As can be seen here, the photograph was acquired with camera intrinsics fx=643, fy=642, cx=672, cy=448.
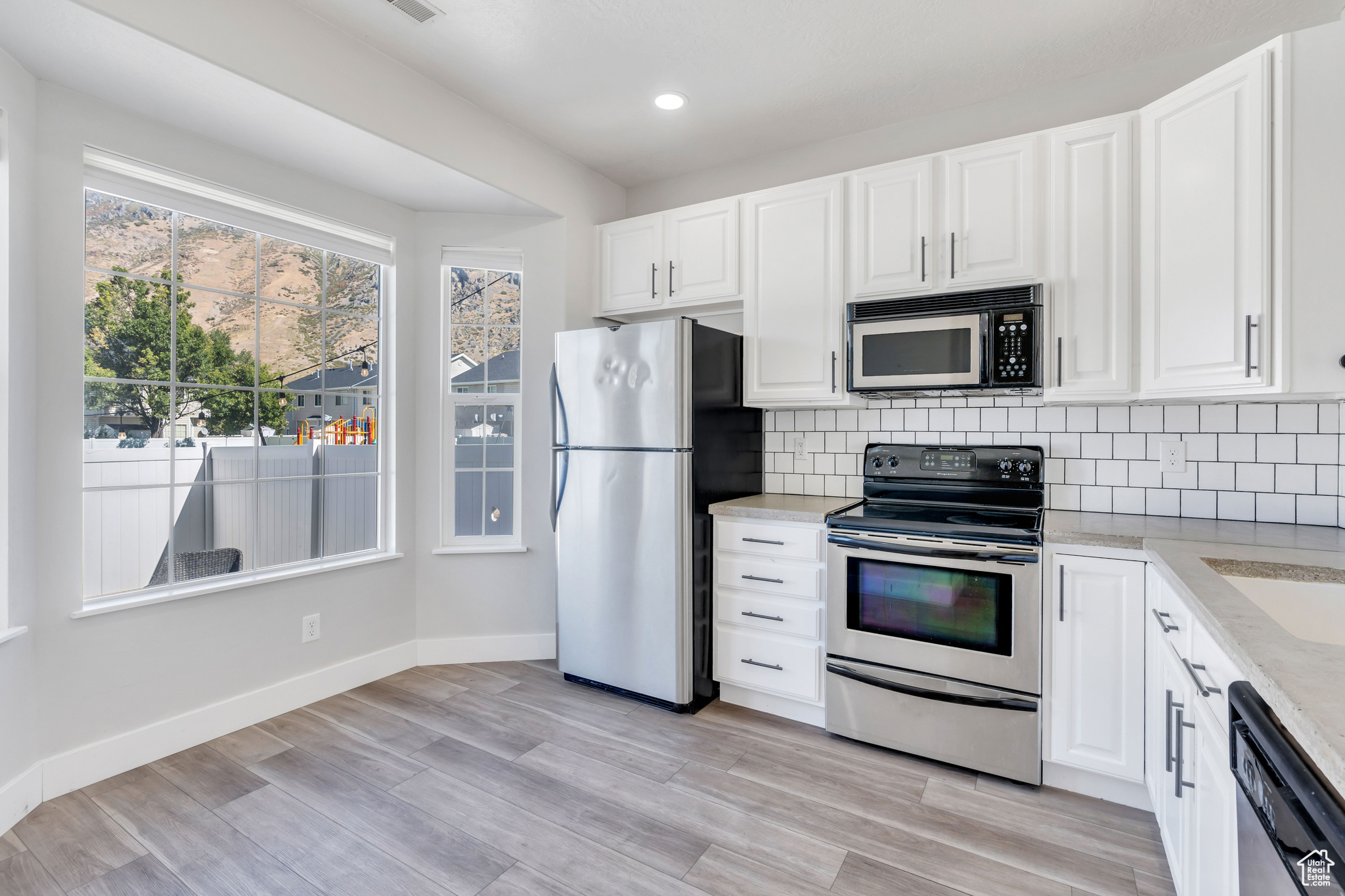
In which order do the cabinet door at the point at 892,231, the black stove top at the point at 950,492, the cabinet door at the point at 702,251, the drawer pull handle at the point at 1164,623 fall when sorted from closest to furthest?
the drawer pull handle at the point at 1164,623 → the black stove top at the point at 950,492 → the cabinet door at the point at 892,231 → the cabinet door at the point at 702,251

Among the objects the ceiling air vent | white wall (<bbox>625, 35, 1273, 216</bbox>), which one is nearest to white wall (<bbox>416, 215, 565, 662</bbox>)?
white wall (<bbox>625, 35, 1273, 216</bbox>)

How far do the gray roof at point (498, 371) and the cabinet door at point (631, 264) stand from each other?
1.83ft

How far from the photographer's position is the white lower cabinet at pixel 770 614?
8.52ft

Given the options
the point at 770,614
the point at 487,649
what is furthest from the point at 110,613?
the point at 770,614

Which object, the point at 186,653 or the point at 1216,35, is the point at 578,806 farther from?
the point at 1216,35

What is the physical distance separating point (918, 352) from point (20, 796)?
337 cm

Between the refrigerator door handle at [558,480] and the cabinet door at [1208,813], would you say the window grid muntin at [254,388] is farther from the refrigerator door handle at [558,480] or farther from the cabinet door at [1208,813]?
the cabinet door at [1208,813]

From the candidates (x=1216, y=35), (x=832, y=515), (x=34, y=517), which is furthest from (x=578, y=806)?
(x=1216, y=35)

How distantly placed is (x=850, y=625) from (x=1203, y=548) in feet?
3.69

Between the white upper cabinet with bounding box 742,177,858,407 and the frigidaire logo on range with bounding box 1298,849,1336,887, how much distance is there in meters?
2.17

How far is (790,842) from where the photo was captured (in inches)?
74.8

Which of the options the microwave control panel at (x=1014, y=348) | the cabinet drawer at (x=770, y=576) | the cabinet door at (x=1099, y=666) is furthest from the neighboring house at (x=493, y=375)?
the cabinet door at (x=1099, y=666)

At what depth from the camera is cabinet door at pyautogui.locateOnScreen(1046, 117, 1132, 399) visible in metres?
2.22

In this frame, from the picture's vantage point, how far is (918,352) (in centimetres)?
256
